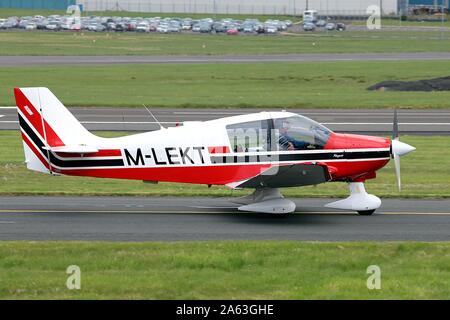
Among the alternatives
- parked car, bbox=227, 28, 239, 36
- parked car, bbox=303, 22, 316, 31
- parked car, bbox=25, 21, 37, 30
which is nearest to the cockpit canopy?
parked car, bbox=227, 28, 239, 36

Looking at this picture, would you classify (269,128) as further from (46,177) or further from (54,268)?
(46,177)

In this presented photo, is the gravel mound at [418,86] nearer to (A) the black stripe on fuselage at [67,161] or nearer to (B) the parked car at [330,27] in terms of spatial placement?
(A) the black stripe on fuselage at [67,161]

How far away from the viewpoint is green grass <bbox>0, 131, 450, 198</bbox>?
2212 cm

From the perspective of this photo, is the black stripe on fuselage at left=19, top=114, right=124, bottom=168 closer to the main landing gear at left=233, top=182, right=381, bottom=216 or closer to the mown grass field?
the main landing gear at left=233, top=182, right=381, bottom=216

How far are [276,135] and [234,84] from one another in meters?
35.8

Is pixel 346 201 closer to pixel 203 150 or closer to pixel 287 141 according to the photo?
pixel 287 141

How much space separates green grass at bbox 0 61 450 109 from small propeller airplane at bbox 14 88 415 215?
24.5 meters

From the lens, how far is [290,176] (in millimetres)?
18406

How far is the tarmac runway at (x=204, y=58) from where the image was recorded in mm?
69250

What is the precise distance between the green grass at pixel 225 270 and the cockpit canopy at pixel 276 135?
12.1ft

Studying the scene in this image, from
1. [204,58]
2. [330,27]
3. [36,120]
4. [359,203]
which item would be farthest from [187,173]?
[330,27]

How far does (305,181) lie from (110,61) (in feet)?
175

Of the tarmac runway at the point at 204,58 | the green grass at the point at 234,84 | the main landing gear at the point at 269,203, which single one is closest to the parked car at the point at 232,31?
the tarmac runway at the point at 204,58

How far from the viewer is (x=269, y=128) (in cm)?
1894
